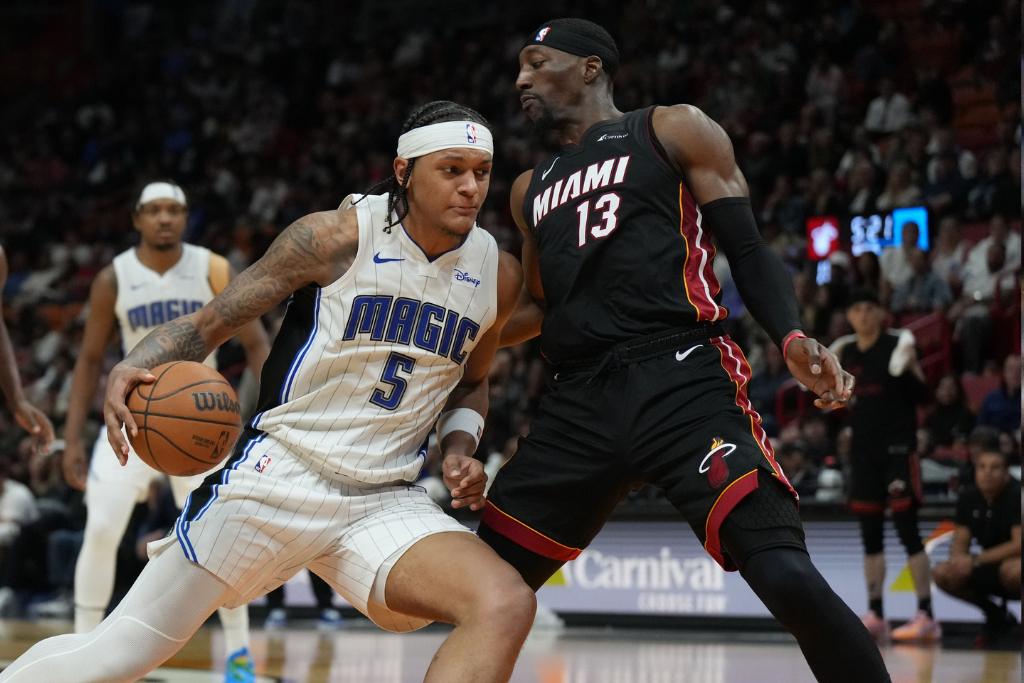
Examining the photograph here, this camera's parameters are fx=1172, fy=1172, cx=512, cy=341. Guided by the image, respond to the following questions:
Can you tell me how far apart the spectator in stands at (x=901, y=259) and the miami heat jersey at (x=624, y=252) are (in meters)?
7.23

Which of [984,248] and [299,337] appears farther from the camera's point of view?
[984,248]

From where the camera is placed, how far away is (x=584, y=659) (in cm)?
677

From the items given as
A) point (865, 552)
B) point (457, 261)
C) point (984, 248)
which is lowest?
point (865, 552)

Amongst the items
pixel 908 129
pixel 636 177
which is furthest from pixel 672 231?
pixel 908 129

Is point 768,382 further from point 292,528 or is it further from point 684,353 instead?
point 292,528

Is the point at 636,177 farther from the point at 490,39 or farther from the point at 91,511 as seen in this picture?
the point at 490,39

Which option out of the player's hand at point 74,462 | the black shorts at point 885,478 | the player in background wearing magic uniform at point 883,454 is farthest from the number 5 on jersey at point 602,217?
the black shorts at point 885,478

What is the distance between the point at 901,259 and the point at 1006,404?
7.13 ft

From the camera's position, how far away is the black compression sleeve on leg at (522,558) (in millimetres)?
A: 3447

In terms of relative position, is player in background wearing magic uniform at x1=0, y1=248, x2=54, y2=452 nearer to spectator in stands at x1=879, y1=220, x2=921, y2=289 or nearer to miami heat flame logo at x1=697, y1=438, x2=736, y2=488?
miami heat flame logo at x1=697, y1=438, x2=736, y2=488

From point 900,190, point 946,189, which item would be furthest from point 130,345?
point 946,189

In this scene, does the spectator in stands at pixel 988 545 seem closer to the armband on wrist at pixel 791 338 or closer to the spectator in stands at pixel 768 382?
the spectator in stands at pixel 768 382

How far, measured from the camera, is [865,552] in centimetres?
748

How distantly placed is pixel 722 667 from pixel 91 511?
3365 millimetres
